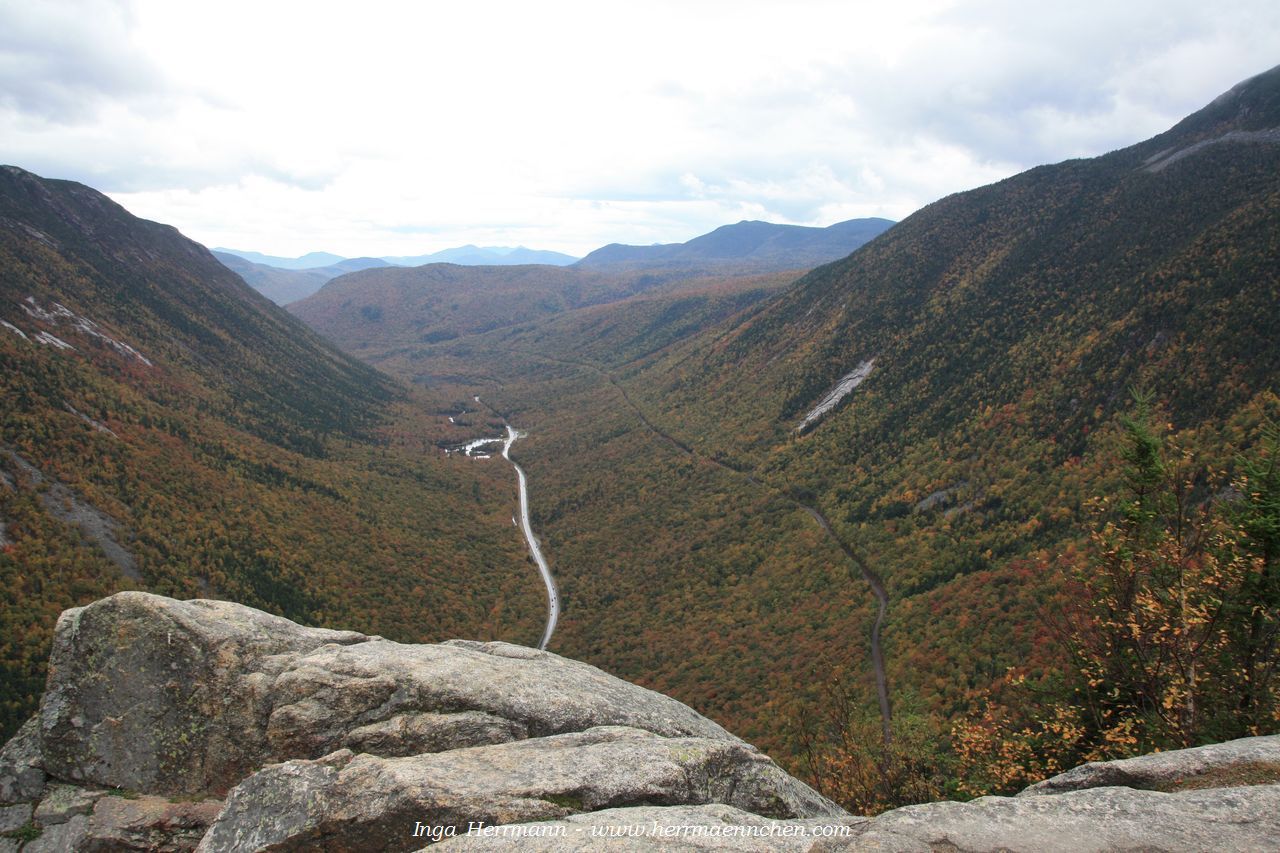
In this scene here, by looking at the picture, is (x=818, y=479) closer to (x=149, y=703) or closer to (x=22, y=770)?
(x=149, y=703)

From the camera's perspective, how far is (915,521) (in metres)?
58.4

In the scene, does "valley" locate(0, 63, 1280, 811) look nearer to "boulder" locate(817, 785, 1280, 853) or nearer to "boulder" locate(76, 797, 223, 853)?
"boulder" locate(817, 785, 1280, 853)

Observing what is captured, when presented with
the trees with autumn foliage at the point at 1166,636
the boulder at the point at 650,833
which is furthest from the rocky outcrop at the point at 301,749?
the trees with autumn foliage at the point at 1166,636

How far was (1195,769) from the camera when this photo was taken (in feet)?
34.9

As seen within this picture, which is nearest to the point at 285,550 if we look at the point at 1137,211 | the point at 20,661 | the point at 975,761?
the point at 20,661

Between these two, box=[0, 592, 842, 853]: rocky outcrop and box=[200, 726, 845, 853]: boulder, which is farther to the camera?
box=[0, 592, 842, 853]: rocky outcrop

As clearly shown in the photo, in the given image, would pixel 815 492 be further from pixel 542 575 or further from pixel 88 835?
pixel 88 835

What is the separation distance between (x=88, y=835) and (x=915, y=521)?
2393 inches

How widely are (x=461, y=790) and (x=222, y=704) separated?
7.62 metres

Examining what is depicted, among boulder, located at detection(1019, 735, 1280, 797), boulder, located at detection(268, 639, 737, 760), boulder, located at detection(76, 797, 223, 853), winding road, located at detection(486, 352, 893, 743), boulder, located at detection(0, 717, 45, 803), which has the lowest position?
winding road, located at detection(486, 352, 893, 743)

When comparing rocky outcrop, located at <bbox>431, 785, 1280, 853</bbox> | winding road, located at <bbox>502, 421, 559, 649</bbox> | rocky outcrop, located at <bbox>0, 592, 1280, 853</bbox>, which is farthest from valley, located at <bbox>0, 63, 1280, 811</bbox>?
rocky outcrop, located at <bbox>0, 592, 1280, 853</bbox>

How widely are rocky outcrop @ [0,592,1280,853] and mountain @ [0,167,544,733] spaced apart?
25406mm

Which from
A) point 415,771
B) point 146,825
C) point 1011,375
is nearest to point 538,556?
point 1011,375

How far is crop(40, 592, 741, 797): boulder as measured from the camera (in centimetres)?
1388
